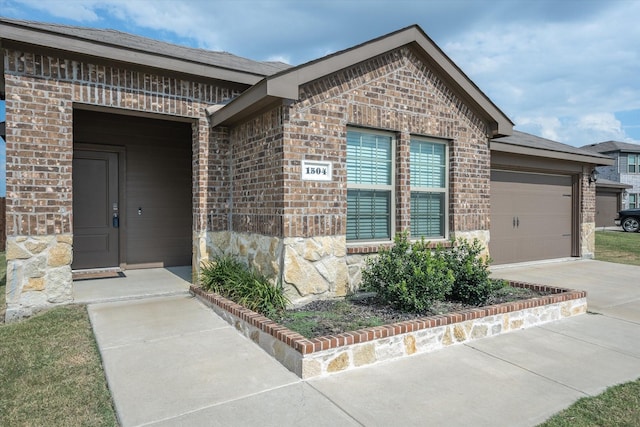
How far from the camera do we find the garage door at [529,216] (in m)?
10.4

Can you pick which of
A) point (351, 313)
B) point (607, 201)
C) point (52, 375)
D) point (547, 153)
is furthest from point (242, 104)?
point (607, 201)

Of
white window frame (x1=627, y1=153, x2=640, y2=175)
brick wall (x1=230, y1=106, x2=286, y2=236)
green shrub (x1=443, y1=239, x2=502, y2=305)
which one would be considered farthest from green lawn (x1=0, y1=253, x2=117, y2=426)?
white window frame (x1=627, y1=153, x2=640, y2=175)

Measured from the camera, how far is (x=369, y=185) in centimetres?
657

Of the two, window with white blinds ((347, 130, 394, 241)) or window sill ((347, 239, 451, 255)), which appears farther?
window with white blinds ((347, 130, 394, 241))

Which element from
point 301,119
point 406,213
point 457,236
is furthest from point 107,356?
point 457,236

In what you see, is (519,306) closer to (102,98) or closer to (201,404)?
(201,404)

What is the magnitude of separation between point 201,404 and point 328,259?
9.70 feet

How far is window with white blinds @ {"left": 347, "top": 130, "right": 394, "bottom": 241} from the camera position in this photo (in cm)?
640

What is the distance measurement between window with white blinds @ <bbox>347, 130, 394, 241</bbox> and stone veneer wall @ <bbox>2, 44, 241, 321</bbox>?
3344 millimetres

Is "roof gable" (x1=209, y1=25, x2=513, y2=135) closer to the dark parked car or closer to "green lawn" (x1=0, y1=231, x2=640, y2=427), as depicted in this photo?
"green lawn" (x1=0, y1=231, x2=640, y2=427)

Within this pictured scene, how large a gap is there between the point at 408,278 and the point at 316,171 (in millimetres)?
1856

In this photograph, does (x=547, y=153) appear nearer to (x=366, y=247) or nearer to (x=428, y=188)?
(x=428, y=188)

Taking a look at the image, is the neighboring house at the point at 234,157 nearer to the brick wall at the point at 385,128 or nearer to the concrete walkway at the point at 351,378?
the brick wall at the point at 385,128

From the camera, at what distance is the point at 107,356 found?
4.24 m
